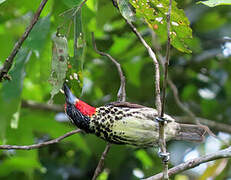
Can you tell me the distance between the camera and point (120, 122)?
258 cm

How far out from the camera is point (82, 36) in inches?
101

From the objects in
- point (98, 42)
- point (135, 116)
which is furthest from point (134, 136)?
point (98, 42)

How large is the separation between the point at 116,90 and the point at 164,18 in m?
2.25

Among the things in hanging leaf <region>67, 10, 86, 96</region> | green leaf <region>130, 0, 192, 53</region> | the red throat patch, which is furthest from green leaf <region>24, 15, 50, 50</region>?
green leaf <region>130, 0, 192, 53</region>

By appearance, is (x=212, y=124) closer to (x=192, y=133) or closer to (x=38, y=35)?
(x=192, y=133)

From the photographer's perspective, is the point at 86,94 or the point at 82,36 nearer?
the point at 82,36

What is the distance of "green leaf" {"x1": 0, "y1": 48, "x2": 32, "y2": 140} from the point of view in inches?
122

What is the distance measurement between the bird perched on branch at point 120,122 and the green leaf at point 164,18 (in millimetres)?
447

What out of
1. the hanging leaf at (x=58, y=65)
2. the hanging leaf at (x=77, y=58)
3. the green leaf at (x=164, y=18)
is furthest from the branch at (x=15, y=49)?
the green leaf at (x=164, y=18)

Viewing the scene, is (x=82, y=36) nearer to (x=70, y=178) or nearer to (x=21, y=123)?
(x=21, y=123)

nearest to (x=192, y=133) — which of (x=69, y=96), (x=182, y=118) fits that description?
(x=69, y=96)

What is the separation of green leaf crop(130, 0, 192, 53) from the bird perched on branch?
0.45 m

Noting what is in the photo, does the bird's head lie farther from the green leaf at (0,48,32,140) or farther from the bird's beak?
the green leaf at (0,48,32,140)

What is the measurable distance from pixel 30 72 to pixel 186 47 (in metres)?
1.85
